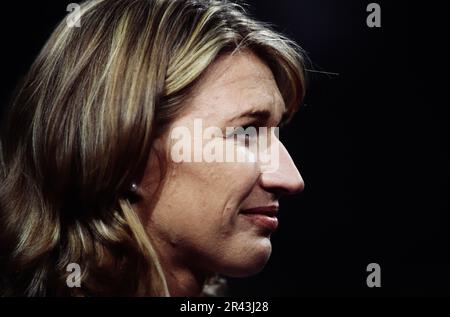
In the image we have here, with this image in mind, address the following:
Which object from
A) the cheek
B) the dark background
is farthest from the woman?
the dark background

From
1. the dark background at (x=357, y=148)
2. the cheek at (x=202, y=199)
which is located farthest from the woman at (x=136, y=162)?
the dark background at (x=357, y=148)

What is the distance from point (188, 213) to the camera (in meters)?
1.13

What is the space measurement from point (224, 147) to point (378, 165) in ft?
2.64

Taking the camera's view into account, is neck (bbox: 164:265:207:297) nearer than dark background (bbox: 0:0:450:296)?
Yes

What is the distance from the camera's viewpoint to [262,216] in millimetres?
1187

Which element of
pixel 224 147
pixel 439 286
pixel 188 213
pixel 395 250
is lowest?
pixel 439 286

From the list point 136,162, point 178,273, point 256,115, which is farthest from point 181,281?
point 256,115

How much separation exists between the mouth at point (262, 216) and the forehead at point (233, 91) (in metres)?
0.22

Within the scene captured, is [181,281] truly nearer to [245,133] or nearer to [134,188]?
[134,188]

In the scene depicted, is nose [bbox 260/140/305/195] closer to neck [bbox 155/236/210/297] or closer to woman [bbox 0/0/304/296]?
woman [bbox 0/0/304/296]

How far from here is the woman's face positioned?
1137 mm

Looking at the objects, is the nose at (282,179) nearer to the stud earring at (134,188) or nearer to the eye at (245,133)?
the eye at (245,133)
